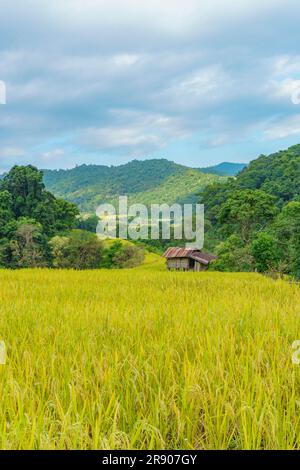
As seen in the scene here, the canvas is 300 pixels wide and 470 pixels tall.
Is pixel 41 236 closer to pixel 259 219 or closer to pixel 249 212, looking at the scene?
pixel 249 212

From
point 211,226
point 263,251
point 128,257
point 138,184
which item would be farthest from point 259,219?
point 138,184

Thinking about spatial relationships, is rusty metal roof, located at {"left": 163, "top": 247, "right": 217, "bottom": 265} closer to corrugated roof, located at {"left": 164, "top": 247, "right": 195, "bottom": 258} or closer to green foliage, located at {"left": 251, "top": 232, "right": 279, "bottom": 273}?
corrugated roof, located at {"left": 164, "top": 247, "right": 195, "bottom": 258}

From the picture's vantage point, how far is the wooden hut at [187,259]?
165 ft

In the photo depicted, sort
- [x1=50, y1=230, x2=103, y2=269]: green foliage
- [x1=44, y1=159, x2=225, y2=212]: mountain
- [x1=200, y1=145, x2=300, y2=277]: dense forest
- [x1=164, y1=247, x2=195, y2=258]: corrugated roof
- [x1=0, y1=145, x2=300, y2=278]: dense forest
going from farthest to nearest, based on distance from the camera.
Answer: [x1=44, y1=159, x2=225, y2=212]: mountain
[x1=164, y1=247, x2=195, y2=258]: corrugated roof
[x1=50, y1=230, x2=103, y2=269]: green foliage
[x1=0, y1=145, x2=300, y2=278]: dense forest
[x1=200, y1=145, x2=300, y2=277]: dense forest

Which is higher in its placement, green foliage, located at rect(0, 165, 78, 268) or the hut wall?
green foliage, located at rect(0, 165, 78, 268)

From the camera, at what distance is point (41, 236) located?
48.3m

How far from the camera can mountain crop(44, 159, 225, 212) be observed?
362 ft

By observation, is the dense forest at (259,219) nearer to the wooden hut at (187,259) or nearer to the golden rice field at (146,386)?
the wooden hut at (187,259)

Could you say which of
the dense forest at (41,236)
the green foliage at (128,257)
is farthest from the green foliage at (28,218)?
the green foliage at (128,257)

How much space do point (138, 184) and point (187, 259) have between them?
72708mm

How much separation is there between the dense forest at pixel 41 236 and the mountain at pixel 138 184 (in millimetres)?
47147

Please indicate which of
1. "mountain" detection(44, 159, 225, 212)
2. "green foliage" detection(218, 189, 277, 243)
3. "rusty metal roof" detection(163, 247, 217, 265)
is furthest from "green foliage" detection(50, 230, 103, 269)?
"mountain" detection(44, 159, 225, 212)

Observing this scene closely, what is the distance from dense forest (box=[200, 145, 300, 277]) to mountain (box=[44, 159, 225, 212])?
24892mm
